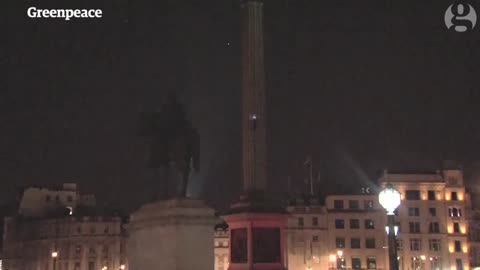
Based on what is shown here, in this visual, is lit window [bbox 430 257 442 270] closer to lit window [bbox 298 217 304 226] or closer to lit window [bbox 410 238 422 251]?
lit window [bbox 410 238 422 251]

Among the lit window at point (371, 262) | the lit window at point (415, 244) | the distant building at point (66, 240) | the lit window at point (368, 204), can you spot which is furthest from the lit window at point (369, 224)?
the distant building at point (66, 240)

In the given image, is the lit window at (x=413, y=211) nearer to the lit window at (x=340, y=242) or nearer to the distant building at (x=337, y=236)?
the distant building at (x=337, y=236)

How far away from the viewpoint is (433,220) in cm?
8919

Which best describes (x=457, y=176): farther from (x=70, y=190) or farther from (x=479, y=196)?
(x=70, y=190)

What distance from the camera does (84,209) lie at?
322 ft

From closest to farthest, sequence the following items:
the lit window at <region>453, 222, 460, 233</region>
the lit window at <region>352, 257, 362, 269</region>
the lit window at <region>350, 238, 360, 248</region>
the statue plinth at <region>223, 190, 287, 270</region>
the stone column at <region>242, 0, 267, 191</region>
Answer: the statue plinth at <region>223, 190, 287, 270</region> → the stone column at <region>242, 0, 267, 191</region> → the lit window at <region>352, 257, 362, 269</region> → the lit window at <region>350, 238, 360, 248</region> → the lit window at <region>453, 222, 460, 233</region>

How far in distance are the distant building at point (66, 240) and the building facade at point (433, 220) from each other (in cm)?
3905

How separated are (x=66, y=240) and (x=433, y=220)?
5036 cm

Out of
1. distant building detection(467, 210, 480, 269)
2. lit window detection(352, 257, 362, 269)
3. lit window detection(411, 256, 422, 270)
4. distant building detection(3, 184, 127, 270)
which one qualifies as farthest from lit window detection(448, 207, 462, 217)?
distant building detection(3, 184, 127, 270)

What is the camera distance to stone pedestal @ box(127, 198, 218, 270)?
22.3 m

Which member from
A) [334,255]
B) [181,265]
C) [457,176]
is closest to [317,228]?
[334,255]

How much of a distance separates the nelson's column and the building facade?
29259 millimetres

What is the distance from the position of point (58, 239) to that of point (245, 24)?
4437 cm

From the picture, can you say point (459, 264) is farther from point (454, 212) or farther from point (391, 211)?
point (391, 211)
